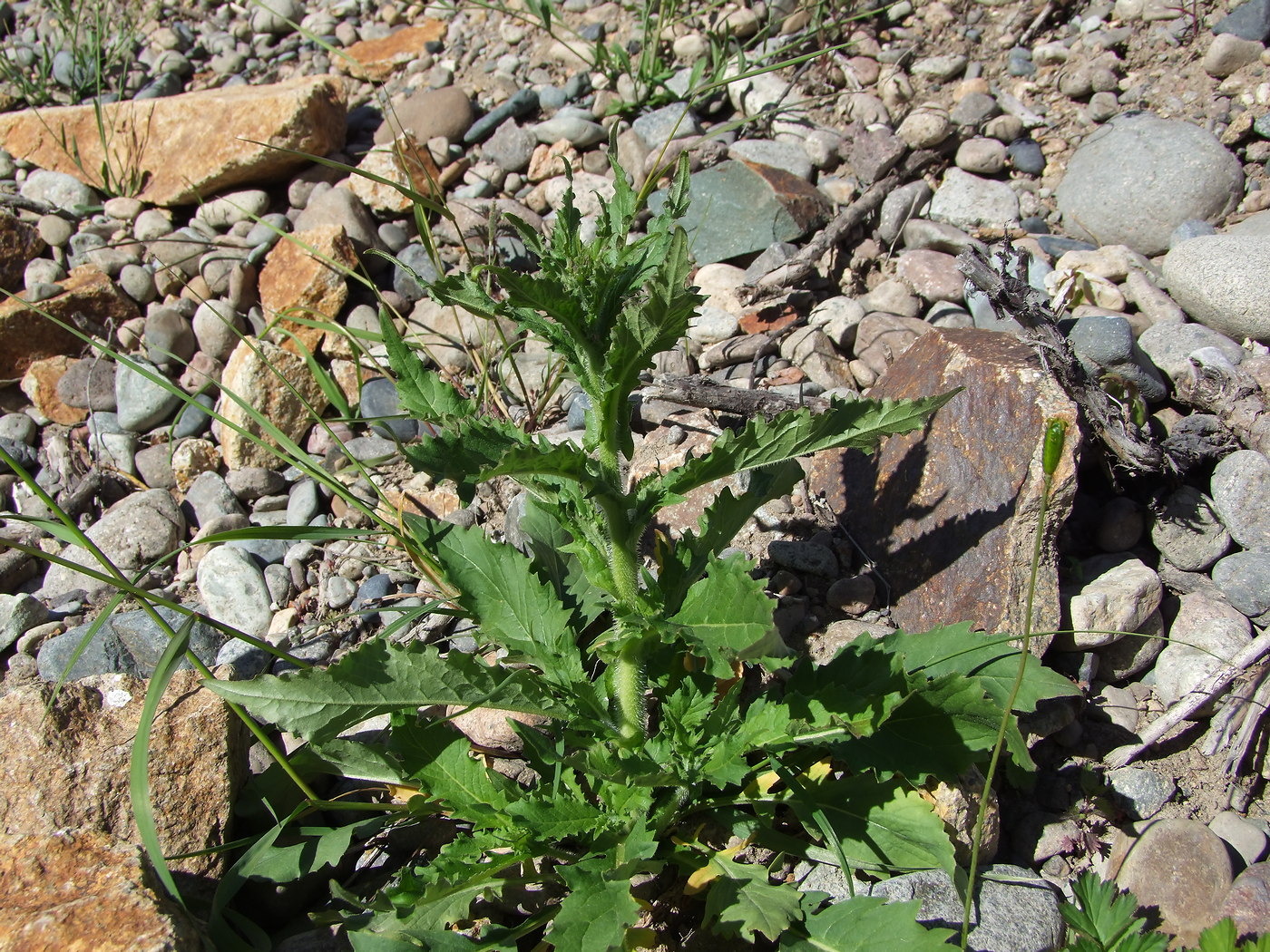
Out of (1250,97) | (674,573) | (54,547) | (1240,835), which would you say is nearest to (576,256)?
(674,573)

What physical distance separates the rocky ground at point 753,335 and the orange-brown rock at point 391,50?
1.5 inches

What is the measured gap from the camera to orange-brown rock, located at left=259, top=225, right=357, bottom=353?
449 centimetres

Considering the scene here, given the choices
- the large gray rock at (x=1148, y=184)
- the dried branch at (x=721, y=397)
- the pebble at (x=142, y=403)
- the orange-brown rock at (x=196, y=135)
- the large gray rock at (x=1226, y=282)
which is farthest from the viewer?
the orange-brown rock at (x=196, y=135)

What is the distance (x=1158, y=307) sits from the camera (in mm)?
3771

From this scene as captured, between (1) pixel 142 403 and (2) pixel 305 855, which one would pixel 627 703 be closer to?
(2) pixel 305 855

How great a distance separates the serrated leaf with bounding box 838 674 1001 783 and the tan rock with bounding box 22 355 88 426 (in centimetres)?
397

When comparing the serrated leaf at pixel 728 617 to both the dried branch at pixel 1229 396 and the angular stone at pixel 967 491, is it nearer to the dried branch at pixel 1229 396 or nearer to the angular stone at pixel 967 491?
the angular stone at pixel 967 491

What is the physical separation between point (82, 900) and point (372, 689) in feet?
2.72

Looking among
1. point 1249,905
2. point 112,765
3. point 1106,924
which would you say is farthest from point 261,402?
point 1249,905

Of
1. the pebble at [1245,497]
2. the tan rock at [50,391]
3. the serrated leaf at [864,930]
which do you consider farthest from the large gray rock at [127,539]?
the pebble at [1245,497]

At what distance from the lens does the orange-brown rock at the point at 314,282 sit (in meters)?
4.49

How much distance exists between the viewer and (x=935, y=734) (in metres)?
2.44

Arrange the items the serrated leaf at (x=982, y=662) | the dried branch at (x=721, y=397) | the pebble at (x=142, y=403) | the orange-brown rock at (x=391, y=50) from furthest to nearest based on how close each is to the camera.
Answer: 1. the orange-brown rock at (x=391, y=50)
2. the pebble at (x=142, y=403)
3. the dried branch at (x=721, y=397)
4. the serrated leaf at (x=982, y=662)

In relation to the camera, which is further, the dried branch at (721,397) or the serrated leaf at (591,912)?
the dried branch at (721,397)
